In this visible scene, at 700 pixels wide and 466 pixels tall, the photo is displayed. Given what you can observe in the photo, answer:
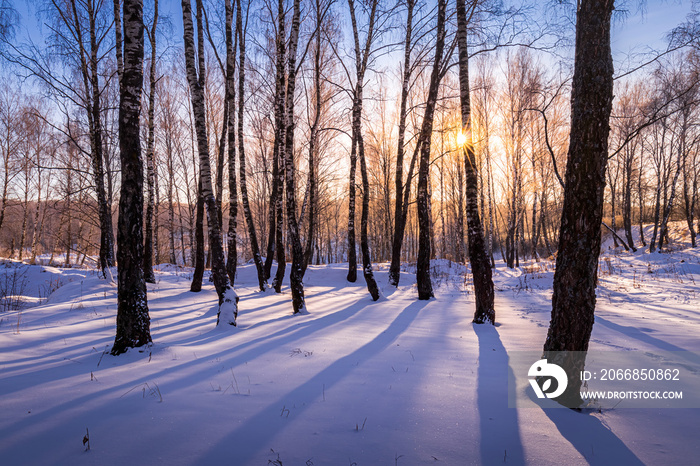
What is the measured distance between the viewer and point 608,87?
261 centimetres

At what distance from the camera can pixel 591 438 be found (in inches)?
87.2

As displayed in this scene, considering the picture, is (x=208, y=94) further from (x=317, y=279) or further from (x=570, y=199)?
(x=570, y=199)

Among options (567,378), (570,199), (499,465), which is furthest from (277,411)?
(570,199)

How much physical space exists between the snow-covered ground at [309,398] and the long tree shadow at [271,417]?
0.01 metres

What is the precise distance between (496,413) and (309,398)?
1536 mm

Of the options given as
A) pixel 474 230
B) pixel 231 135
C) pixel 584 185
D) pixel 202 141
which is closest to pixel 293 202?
pixel 202 141

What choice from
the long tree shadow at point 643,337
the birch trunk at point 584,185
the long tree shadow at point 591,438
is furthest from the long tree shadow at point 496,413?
the long tree shadow at point 643,337

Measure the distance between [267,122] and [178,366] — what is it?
16.4 m

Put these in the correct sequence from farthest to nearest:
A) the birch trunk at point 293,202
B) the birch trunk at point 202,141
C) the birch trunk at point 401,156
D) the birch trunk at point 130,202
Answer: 1. the birch trunk at point 401,156
2. the birch trunk at point 293,202
3. the birch trunk at point 202,141
4. the birch trunk at point 130,202

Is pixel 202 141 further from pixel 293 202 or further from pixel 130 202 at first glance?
pixel 130 202

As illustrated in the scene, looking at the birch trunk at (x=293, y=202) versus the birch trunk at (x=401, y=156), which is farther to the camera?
the birch trunk at (x=401, y=156)

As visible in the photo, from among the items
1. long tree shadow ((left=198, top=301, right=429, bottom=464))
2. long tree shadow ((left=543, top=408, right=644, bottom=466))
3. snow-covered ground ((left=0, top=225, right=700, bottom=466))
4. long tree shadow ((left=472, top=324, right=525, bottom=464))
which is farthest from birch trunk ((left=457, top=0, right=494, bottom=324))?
long tree shadow ((left=543, top=408, right=644, bottom=466))

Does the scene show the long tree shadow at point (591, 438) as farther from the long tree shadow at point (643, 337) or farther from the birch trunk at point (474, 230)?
the birch trunk at point (474, 230)

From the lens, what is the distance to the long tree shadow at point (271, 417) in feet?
6.47
